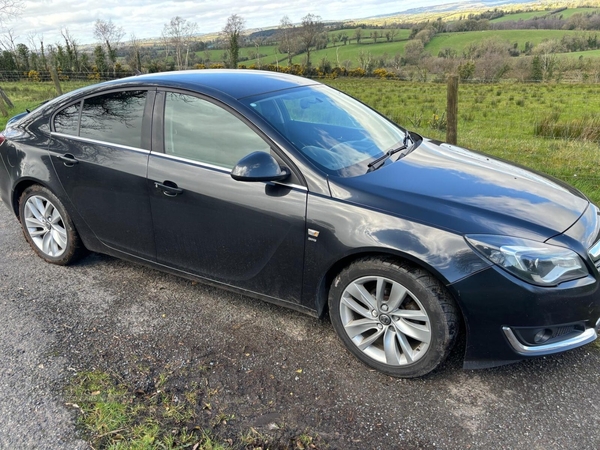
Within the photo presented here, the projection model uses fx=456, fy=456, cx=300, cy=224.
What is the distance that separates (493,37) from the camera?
58281 mm

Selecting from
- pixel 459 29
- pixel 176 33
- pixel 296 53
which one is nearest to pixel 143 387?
pixel 176 33

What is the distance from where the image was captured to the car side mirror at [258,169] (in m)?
2.60

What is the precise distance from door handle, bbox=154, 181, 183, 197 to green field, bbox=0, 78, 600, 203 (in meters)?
4.61

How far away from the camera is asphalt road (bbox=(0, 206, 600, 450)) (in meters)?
2.21

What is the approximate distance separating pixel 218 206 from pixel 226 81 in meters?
0.98

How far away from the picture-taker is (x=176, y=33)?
3959 cm

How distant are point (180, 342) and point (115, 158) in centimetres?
141

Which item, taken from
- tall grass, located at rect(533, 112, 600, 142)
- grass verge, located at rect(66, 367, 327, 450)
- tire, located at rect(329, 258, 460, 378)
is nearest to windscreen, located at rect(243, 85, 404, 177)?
tire, located at rect(329, 258, 460, 378)

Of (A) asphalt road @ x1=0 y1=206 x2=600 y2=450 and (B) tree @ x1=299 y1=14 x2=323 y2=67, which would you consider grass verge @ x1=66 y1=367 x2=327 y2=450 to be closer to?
(A) asphalt road @ x1=0 y1=206 x2=600 y2=450

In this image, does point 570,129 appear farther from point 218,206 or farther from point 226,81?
point 218,206

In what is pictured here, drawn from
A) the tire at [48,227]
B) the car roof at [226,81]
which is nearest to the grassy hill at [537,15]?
the car roof at [226,81]

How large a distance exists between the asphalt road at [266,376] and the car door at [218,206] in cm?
35

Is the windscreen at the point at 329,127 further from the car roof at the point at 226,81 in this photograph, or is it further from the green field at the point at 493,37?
the green field at the point at 493,37

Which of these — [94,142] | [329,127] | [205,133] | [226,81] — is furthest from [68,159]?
[329,127]
